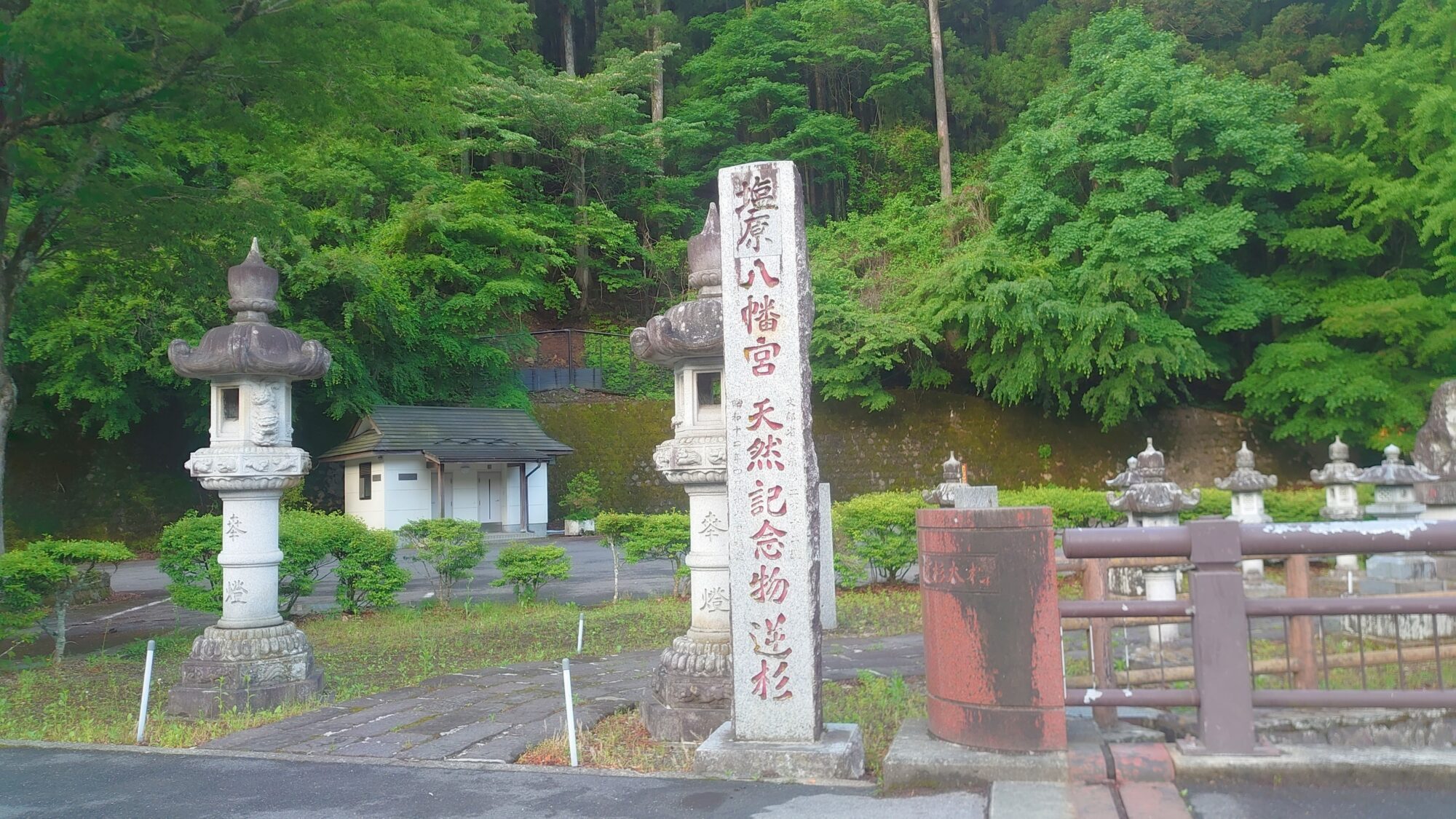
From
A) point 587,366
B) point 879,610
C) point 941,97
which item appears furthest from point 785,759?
point 941,97

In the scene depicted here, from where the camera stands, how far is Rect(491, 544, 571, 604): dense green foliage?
1220cm

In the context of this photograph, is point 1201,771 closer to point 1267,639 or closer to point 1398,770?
point 1398,770

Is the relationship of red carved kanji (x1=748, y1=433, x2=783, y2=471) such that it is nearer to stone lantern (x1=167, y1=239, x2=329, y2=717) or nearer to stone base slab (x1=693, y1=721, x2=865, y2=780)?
stone base slab (x1=693, y1=721, x2=865, y2=780)

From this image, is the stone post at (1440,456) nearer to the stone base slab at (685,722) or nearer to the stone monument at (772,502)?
the stone base slab at (685,722)

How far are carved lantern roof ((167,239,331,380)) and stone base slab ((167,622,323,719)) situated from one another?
2013 mm

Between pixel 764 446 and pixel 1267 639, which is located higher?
pixel 764 446

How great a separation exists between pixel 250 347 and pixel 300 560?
4.55m

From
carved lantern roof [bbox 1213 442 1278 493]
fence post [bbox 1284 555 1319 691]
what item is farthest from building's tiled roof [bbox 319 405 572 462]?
fence post [bbox 1284 555 1319 691]

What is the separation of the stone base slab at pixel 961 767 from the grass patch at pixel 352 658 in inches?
178

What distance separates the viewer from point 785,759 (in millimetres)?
4387

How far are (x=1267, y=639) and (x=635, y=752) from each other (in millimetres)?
6034

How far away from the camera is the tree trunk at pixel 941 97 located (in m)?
28.2

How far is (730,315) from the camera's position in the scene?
477 cm

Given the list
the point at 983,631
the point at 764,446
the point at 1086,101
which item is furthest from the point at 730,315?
the point at 1086,101
